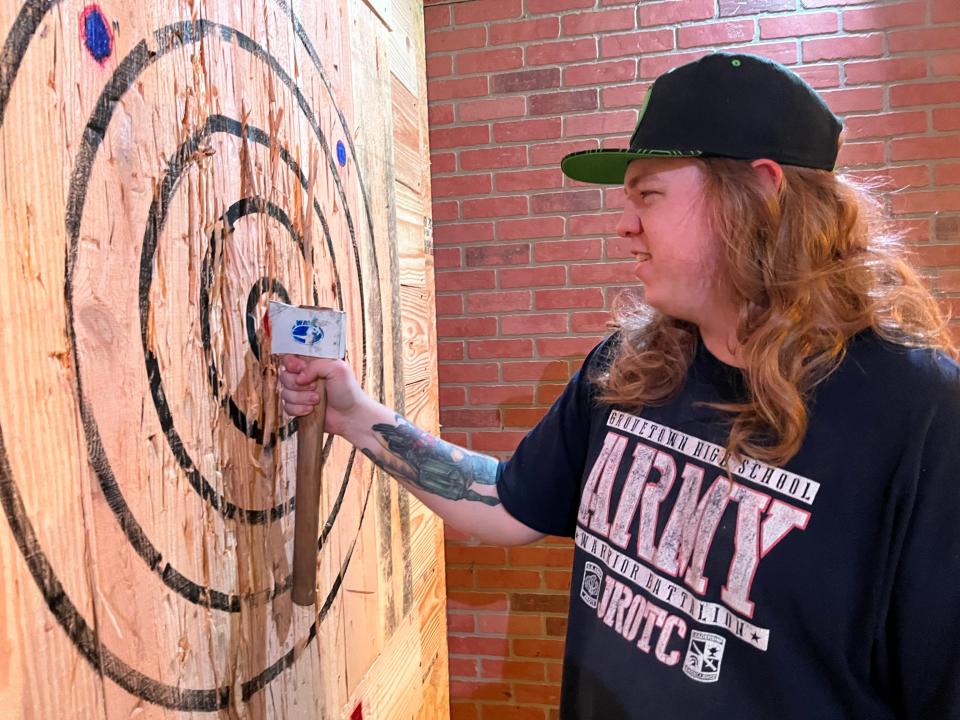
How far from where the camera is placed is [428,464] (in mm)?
1207

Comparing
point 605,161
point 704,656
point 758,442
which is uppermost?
point 605,161

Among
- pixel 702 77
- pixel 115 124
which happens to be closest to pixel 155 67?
pixel 115 124

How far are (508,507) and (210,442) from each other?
0.52 m

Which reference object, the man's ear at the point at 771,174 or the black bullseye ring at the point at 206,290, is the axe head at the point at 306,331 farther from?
the man's ear at the point at 771,174

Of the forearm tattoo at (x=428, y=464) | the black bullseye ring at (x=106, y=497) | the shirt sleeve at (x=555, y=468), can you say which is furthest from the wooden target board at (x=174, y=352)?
the shirt sleeve at (x=555, y=468)

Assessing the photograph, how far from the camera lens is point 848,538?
846mm

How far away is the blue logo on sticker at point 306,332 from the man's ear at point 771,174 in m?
0.63

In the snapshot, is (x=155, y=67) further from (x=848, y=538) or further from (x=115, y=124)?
(x=848, y=538)

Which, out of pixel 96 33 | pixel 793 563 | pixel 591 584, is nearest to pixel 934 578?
pixel 793 563

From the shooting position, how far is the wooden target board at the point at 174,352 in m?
0.62

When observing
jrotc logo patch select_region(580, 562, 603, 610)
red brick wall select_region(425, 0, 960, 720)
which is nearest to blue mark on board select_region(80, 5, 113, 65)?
jrotc logo patch select_region(580, 562, 603, 610)

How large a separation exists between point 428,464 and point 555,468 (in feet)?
0.69

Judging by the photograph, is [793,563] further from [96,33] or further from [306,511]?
[96,33]

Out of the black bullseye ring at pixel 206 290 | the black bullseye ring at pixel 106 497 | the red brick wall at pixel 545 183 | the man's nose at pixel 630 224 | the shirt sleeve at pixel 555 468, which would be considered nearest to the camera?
the black bullseye ring at pixel 106 497
